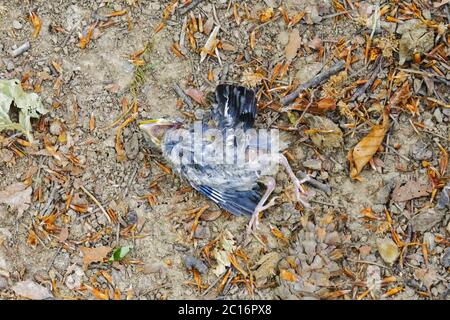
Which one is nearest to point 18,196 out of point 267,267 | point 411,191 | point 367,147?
point 267,267

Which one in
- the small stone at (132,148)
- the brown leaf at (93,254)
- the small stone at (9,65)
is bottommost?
the brown leaf at (93,254)

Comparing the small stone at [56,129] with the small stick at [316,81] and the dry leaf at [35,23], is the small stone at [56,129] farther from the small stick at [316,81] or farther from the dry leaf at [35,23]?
the small stick at [316,81]

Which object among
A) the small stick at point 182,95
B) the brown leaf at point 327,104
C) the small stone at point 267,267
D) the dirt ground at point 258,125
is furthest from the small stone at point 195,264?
the brown leaf at point 327,104

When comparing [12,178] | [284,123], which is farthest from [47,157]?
[284,123]

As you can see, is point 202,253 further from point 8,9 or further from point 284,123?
point 8,9

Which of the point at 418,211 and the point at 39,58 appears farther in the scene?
the point at 39,58

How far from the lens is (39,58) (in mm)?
4523

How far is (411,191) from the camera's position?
4.10m

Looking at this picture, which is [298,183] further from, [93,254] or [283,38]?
[93,254]

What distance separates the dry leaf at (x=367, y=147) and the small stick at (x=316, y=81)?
48 centimetres

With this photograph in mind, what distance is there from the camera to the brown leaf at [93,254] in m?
4.23

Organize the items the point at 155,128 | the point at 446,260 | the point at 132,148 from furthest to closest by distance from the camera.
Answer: the point at 132,148, the point at 155,128, the point at 446,260

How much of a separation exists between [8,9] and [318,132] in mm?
2383

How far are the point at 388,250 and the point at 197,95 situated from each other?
166cm
